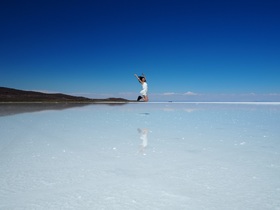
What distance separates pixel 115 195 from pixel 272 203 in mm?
1108

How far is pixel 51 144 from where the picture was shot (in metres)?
4.34

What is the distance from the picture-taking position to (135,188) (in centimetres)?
222

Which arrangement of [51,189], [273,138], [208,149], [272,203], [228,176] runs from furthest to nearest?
[273,138] → [208,149] → [228,176] → [51,189] → [272,203]

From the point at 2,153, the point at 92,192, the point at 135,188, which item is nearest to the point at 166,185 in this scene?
the point at 135,188

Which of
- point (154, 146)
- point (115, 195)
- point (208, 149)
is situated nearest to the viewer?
point (115, 195)

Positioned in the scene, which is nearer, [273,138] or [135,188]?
[135,188]

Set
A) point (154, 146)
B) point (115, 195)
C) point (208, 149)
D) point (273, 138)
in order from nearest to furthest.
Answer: point (115, 195) < point (208, 149) < point (154, 146) < point (273, 138)

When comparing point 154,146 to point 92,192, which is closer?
point 92,192

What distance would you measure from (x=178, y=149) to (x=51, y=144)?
78.9 inches

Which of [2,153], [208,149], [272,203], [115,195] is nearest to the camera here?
[272,203]

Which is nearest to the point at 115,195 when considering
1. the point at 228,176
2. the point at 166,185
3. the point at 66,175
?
the point at 166,185

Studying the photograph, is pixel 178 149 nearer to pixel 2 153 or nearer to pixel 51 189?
pixel 51 189

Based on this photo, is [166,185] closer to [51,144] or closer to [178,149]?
[178,149]

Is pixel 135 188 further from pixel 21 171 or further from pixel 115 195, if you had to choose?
pixel 21 171
